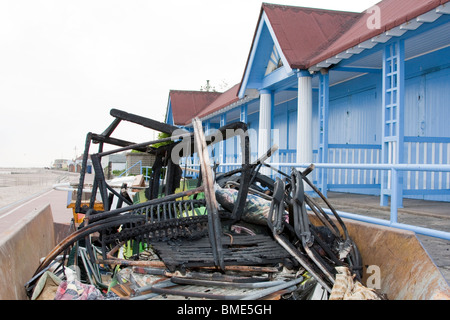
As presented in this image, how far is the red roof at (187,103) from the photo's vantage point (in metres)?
21.4

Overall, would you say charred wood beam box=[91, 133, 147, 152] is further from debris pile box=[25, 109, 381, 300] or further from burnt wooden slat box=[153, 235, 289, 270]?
burnt wooden slat box=[153, 235, 289, 270]

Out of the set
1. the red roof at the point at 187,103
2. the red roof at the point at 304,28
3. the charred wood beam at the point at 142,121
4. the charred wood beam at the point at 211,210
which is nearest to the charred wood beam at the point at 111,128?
the charred wood beam at the point at 142,121

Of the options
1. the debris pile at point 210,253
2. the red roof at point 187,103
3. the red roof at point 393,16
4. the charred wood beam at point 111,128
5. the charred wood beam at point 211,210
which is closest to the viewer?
the debris pile at point 210,253

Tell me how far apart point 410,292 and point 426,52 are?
6484mm

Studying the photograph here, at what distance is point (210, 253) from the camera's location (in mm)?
2846

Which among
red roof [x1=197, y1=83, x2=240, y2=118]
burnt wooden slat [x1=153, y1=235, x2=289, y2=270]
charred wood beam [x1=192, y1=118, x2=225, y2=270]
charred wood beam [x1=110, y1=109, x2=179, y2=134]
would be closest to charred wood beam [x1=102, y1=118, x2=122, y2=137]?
charred wood beam [x1=110, y1=109, x2=179, y2=134]

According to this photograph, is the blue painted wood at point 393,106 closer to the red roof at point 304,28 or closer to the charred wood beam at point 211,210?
the red roof at point 304,28

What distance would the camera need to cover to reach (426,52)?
7539 millimetres

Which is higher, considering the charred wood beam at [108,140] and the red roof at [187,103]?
the red roof at [187,103]

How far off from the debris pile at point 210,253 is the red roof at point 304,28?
19.9ft

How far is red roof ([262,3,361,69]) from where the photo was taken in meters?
9.02

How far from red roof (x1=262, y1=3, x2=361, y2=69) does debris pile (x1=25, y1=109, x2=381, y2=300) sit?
6.06 metres
